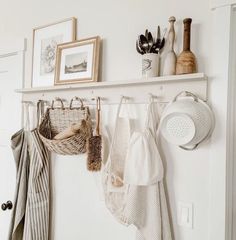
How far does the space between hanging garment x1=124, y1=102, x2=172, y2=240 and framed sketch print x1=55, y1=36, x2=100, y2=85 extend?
0.42 metres

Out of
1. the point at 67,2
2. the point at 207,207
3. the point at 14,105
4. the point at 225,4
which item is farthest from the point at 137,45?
the point at 14,105

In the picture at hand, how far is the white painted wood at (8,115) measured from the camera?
1.61 meters

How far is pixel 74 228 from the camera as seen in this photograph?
4.37ft

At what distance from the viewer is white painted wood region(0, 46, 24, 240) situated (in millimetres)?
1606

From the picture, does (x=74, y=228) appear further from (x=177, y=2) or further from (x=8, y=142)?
(x=177, y=2)

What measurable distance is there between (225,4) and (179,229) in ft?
2.97

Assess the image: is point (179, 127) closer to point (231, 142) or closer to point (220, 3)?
point (231, 142)

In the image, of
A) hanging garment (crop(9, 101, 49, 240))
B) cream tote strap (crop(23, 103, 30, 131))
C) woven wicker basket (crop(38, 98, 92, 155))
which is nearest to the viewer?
woven wicker basket (crop(38, 98, 92, 155))

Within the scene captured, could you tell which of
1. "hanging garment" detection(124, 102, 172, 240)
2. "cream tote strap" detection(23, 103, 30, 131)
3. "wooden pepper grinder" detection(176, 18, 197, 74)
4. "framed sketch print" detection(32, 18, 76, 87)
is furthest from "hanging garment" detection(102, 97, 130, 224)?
"cream tote strap" detection(23, 103, 30, 131)

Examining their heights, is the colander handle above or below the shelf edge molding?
below

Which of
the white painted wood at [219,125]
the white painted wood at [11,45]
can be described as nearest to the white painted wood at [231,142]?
the white painted wood at [219,125]

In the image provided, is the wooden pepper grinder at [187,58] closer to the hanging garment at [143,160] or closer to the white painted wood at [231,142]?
the white painted wood at [231,142]

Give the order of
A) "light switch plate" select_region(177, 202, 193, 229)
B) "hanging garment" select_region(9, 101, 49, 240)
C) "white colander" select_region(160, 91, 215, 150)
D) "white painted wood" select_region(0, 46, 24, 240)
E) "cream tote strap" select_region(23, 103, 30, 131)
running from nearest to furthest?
1. "white colander" select_region(160, 91, 215, 150)
2. "light switch plate" select_region(177, 202, 193, 229)
3. "hanging garment" select_region(9, 101, 49, 240)
4. "cream tote strap" select_region(23, 103, 30, 131)
5. "white painted wood" select_region(0, 46, 24, 240)

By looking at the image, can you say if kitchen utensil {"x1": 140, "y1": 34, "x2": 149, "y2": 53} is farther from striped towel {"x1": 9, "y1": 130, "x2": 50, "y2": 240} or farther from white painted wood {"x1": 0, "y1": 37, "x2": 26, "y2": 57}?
white painted wood {"x1": 0, "y1": 37, "x2": 26, "y2": 57}
